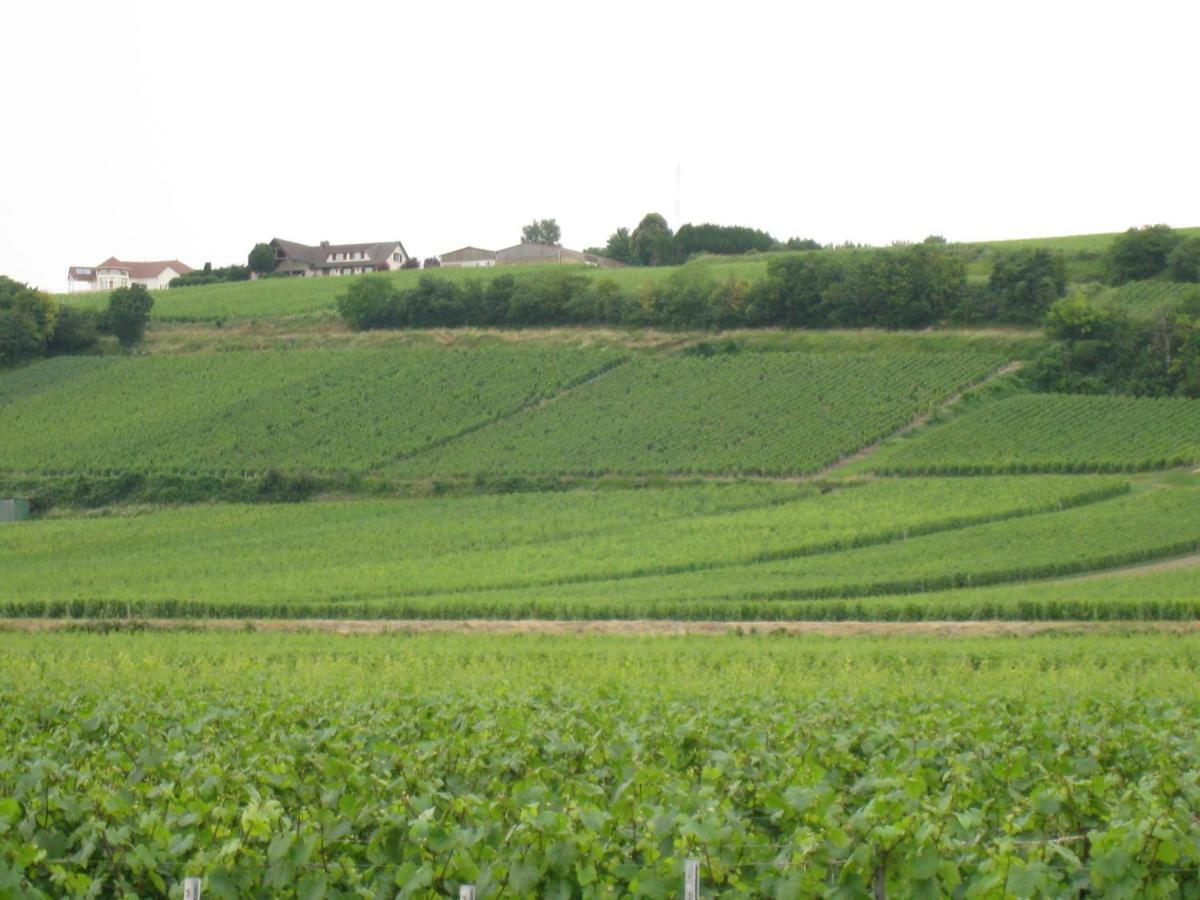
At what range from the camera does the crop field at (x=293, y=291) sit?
116812mm

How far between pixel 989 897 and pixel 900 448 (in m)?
65.9

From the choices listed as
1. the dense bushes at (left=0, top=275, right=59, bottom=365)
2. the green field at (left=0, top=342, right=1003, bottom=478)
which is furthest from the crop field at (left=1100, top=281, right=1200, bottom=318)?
the dense bushes at (left=0, top=275, right=59, bottom=365)

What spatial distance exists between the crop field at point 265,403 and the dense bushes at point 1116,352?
1055 inches

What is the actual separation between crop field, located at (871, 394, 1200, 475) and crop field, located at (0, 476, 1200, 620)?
271 centimetres

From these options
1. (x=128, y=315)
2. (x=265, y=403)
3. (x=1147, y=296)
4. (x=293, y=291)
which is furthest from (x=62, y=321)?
(x=1147, y=296)

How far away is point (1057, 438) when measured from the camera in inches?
2854

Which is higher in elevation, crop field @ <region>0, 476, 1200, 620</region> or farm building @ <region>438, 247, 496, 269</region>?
farm building @ <region>438, 247, 496, 269</region>

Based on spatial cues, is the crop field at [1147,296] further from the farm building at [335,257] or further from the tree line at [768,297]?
the farm building at [335,257]

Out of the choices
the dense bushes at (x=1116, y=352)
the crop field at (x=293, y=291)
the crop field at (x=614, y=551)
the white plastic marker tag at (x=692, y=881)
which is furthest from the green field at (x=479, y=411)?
the white plastic marker tag at (x=692, y=881)

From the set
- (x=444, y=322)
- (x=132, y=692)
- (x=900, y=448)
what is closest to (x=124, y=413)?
(x=444, y=322)

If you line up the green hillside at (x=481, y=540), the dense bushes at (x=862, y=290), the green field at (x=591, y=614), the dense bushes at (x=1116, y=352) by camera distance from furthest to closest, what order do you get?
the dense bushes at (x=862, y=290), the dense bushes at (x=1116, y=352), the green hillside at (x=481, y=540), the green field at (x=591, y=614)

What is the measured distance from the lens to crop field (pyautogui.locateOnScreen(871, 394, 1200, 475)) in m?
69.2

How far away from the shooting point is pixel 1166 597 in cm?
4238

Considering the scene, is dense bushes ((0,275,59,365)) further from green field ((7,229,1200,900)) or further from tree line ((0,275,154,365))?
green field ((7,229,1200,900))
